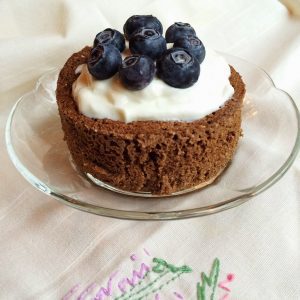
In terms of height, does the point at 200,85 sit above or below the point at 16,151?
above

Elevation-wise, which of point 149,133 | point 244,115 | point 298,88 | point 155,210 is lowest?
point 298,88

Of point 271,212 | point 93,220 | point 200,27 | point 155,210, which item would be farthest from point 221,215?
point 200,27

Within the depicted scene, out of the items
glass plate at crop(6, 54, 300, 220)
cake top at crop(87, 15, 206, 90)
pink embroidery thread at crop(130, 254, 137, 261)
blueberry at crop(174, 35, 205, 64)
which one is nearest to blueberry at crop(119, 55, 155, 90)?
cake top at crop(87, 15, 206, 90)

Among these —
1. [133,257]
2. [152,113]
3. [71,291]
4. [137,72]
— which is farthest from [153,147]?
[71,291]

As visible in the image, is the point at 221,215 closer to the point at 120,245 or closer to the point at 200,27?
the point at 120,245

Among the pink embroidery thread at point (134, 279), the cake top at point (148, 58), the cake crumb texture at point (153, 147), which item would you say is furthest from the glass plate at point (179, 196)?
the cake top at point (148, 58)

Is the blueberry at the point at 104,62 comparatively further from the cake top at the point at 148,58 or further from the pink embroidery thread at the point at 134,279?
the pink embroidery thread at the point at 134,279

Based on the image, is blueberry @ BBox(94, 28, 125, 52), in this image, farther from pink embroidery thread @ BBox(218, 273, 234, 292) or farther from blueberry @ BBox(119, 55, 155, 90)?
pink embroidery thread @ BBox(218, 273, 234, 292)

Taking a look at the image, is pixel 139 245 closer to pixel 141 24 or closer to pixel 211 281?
pixel 211 281
